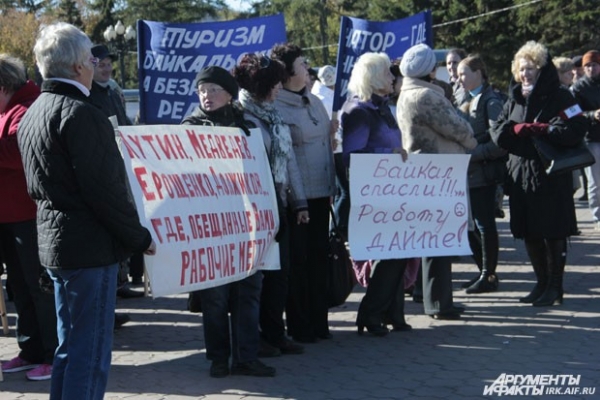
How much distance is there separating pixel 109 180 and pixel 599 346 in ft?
12.5

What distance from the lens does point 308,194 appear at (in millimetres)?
6746

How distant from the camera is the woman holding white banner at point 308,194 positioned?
6.74 meters

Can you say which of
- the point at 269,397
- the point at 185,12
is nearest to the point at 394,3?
the point at 185,12

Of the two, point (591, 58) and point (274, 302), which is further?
point (591, 58)

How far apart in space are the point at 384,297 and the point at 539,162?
1.85m

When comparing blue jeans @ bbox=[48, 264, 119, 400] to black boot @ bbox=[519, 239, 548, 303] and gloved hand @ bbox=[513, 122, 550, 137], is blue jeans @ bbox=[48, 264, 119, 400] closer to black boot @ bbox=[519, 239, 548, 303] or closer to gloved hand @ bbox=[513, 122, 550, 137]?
gloved hand @ bbox=[513, 122, 550, 137]

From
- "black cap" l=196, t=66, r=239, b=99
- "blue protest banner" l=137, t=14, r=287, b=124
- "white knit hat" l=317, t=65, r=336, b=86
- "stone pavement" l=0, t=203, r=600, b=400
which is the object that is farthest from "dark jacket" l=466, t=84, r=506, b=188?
"white knit hat" l=317, t=65, r=336, b=86

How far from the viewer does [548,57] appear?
7.80 metres

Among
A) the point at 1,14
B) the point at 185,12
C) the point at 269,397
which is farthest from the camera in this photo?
the point at 1,14

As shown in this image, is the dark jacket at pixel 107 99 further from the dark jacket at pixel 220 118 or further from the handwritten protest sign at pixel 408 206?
the handwritten protest sign at pixel 408 206

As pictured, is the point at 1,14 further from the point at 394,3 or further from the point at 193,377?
the point at 193,377

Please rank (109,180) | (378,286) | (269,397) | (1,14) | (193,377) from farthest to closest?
(1,14), (378,286), (193,377), (269,397), (109,180)
